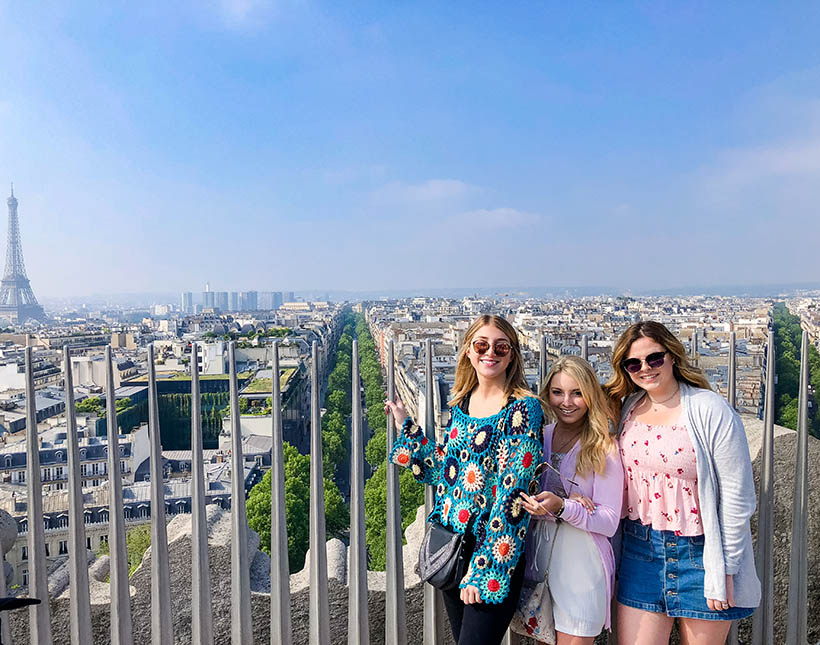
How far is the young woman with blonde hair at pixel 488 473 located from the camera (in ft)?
6.72

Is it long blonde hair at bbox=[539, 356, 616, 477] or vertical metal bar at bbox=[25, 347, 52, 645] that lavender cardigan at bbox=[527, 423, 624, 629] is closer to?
long blonde hair at bbox=[539, 356, 616, 477]

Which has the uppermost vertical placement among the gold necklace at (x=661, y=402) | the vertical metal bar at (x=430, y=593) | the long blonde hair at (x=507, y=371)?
the long blonde hair at (x=507, y=371)

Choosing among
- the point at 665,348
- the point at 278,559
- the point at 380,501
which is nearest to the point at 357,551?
the point at 278,559

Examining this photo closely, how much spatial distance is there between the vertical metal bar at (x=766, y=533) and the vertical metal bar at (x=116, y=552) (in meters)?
2.59

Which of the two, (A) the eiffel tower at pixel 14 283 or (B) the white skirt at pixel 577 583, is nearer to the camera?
(B) the white skirt at pixel 577 583

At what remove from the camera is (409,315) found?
98375 mm

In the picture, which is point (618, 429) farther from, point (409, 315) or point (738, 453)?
point (409, 315)

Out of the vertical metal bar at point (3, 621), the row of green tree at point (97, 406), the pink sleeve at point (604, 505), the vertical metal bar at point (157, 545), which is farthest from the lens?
the row of green tree at point (97, 406)

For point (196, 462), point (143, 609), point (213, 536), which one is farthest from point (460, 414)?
point (143, 609)

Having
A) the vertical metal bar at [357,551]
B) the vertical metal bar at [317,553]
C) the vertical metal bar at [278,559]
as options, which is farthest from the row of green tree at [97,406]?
the vertical metal bar at [357,551]

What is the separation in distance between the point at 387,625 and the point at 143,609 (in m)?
1.03

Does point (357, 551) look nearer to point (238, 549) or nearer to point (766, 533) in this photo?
point (238, 549)

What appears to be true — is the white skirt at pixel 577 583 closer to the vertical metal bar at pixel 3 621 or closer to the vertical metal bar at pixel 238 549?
the vertical metal bar at pixel 238 549

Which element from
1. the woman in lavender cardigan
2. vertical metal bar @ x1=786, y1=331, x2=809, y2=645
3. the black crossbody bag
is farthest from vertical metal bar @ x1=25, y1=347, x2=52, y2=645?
vertical metal bar @ x1=786, y1=331, x2=809, y2=645
